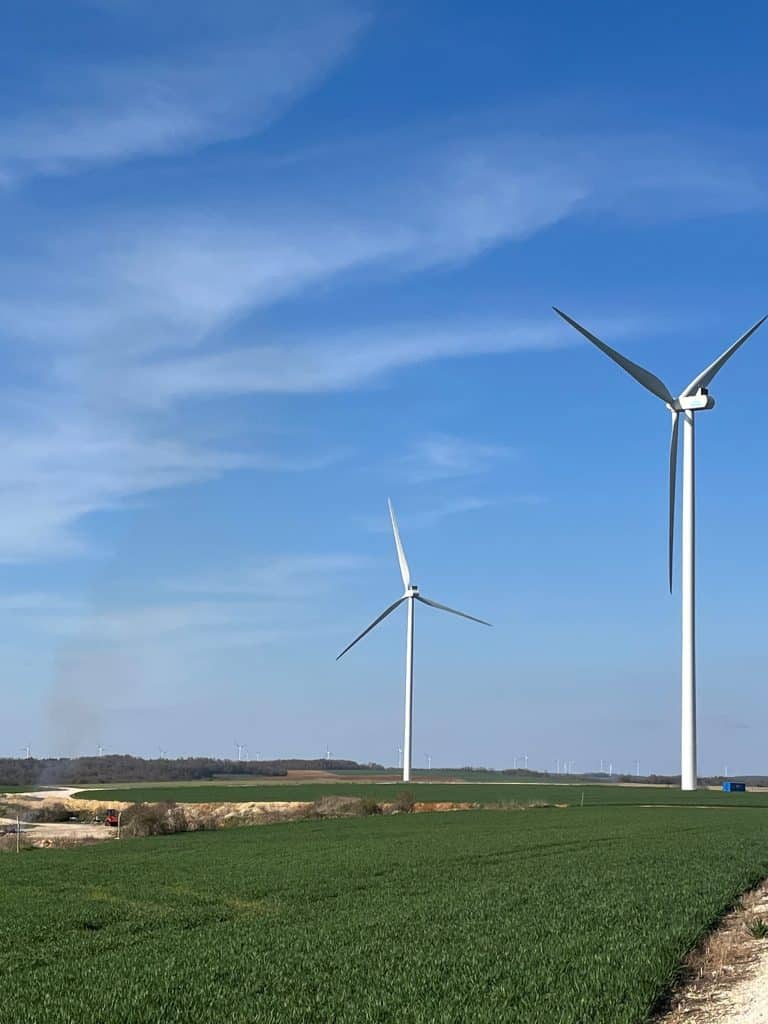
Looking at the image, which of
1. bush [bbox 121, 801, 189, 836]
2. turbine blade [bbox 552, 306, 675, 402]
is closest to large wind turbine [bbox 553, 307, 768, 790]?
turbine blade [bbox 552, 306, 675, 402]

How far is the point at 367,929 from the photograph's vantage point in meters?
26.1

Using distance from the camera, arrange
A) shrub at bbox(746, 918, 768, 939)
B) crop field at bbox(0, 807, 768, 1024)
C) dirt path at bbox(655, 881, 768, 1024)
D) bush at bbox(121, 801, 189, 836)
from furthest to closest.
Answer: bush at bbox(121, 801, 189, 836) → shrub at bbox(746, 918, 768, 939) → crop field at bbox(0, 807, 768, 1024) → dirt path at bbox(655, 881, 768, 1024)

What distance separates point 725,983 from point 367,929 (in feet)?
30.2

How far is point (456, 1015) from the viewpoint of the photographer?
17.0 meters

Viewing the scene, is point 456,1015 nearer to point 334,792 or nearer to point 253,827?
point 253,827

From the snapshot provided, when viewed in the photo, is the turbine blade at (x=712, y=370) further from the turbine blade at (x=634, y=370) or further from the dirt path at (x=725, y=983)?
the dirt path at (x=725, y=983)

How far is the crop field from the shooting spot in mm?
18297

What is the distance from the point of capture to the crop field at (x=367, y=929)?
1830cm

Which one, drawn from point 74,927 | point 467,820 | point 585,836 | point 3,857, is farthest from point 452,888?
point 467,820

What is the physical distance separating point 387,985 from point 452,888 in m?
15.5

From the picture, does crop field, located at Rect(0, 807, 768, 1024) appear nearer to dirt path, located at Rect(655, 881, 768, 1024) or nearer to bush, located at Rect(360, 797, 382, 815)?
dirt path, located at Rect(655, 881, 768, 1024)

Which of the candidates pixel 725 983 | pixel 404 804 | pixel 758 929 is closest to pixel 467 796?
pixel 404 804

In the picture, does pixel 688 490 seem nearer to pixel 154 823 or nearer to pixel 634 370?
pixel 634 370

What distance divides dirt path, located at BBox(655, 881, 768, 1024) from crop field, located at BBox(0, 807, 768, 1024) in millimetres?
437
